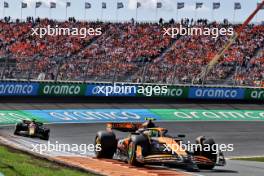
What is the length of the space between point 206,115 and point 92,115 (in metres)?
6.63

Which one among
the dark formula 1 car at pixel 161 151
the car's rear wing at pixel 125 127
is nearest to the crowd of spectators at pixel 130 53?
the car's rear wing at pixel 125 127

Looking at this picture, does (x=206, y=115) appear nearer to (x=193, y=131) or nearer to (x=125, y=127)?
(x=193, y=131)

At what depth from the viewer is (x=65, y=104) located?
36.9 m

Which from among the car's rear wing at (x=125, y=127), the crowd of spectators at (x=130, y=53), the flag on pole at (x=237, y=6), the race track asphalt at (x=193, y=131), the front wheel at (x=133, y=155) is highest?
the flag on pole at (x=237, y=6)

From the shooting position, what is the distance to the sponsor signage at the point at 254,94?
132 feet

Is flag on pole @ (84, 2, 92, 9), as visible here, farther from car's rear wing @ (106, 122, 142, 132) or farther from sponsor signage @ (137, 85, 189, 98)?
car's rear wing @ (106, 122, 142, 132)

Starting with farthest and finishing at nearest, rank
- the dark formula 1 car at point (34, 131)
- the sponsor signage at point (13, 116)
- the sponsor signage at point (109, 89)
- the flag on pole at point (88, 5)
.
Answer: the flag on pole at point (88, 5) → the sponsor signage at point (109, 89) → the sponsor signage at point (13, 116) → the dark formula 1 car at point (34, 131)

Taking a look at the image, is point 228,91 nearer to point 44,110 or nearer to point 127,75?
point 127,75

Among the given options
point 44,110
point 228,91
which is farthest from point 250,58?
point 44,110

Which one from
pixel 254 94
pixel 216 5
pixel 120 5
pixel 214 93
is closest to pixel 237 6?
pixel 216 5

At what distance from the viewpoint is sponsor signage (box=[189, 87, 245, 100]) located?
3934 cm

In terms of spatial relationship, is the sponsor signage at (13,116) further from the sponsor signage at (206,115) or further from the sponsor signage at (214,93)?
the sponsor signage at (214,93)

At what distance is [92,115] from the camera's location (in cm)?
3547

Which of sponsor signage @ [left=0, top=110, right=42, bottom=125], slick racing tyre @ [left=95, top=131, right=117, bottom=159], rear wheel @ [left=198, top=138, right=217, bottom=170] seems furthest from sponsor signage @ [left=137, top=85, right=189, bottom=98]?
rear wheel @ [left=198, top=138, right=217, bottom=170]
